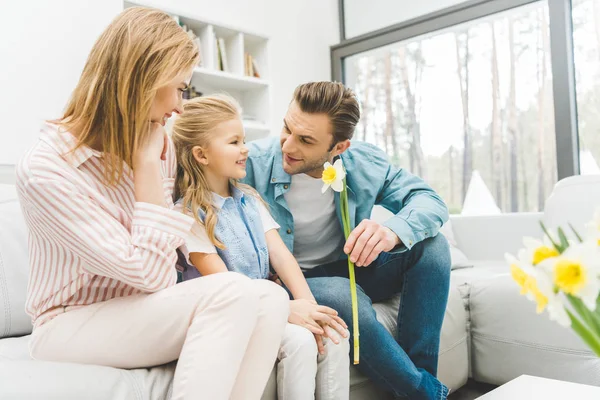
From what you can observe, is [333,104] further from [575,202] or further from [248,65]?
[248,65]

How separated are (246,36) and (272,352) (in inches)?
117

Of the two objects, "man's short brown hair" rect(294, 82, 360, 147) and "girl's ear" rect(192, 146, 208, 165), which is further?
"man's short brown hair" rect(294, 82, 360, 147)

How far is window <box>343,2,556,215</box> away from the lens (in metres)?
3.49

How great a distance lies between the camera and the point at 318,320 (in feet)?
4.08

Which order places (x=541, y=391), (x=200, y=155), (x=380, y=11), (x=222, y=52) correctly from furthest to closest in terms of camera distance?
(x=380, y=11)
(x=222, y=52)
(x=200, y=155)
(x=541, y=391)

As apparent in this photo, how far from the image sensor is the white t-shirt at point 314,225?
167 centimetres

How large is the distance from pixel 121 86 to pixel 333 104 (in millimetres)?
807

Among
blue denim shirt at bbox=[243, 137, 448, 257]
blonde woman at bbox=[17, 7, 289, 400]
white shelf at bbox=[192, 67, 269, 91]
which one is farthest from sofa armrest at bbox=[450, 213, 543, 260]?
blonde woman at bbox=[17, 7, 289, 400]

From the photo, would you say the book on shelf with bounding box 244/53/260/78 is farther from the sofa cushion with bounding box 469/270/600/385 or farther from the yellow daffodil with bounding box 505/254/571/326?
the yellow daffodil with bounding box 505/254/571/326

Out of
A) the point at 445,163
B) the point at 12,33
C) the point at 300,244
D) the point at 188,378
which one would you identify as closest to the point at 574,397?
the point at 188,378

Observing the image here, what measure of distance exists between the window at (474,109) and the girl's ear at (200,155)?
226 centimetres

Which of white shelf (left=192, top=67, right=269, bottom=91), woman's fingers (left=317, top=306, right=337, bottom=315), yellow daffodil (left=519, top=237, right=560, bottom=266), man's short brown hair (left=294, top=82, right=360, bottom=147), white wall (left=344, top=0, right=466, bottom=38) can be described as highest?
white wall (left=344, top=0, right=466, bottom=38)

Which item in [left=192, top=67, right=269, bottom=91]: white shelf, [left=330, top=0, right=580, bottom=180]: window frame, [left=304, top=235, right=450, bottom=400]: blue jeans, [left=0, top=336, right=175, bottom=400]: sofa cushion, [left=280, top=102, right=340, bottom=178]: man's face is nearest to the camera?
[left=0, top=336, right=175, bottom=400]: sofa cushion

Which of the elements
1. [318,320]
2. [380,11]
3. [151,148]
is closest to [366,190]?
[318,320]
